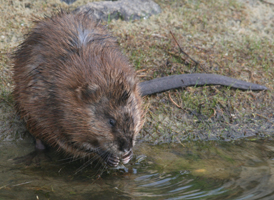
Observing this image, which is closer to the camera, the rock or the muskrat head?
the muskrat head

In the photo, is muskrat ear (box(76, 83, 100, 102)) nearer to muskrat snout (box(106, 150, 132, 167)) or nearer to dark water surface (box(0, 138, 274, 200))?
muskrat snout (box(106, 150, 132, 167))

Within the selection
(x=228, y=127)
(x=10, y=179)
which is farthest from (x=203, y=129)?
(x=10, y=179)

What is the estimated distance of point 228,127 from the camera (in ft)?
14.6

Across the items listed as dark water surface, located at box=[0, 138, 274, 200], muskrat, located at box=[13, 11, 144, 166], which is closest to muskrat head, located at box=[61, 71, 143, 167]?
muskrat, located at box=[13, 11, 144, 166]

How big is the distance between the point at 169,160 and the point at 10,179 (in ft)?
5.00

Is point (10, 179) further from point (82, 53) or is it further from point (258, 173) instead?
point (258, 173)

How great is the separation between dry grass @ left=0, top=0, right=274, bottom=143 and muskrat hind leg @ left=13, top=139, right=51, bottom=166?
1.57 feet

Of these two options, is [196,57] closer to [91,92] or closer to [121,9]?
[121,9]

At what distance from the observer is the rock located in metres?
5.66

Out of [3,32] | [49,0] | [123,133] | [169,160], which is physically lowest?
[169,160]

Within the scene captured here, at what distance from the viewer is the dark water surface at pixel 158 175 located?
2863 mm

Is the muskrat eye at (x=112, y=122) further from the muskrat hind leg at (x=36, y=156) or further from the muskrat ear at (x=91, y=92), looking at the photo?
the muskrat hind leg at (x=36, y=156)

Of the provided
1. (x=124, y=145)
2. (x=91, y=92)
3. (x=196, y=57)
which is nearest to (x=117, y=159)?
(x=124, y=145)

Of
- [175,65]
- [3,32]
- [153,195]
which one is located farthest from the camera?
[3,32]
